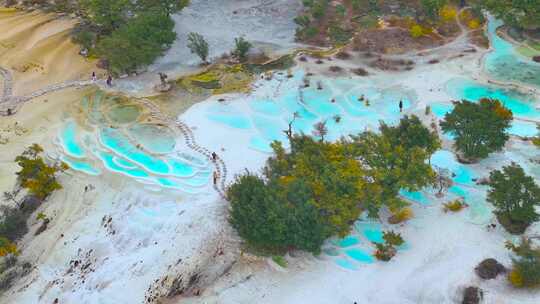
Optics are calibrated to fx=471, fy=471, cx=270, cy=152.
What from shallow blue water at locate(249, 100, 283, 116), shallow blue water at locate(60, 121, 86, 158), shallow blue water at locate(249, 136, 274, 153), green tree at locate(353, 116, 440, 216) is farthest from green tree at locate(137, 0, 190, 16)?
green tree at locate(353, 116, 440, 216)

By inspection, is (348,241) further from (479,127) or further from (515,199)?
(479,127)

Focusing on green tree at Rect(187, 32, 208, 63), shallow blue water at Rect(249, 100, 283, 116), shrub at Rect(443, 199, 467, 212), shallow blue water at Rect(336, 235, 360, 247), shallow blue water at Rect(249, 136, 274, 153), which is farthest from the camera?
green tree at Rect(187, 32, 208, 63)

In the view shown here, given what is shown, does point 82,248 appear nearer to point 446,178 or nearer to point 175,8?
point 446,178

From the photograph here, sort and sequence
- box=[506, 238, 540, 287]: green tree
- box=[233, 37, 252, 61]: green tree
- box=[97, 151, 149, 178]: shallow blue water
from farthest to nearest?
box=[233, 37, 252, 61]: green tree, box=[97, 151, 149, 178]: shallow blue water, box=[506, 238, 540, 287]: green tree

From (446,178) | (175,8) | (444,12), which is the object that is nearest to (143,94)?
(175,8)

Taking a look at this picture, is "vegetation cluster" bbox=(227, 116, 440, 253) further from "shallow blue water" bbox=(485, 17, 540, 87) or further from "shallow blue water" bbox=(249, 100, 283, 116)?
"shallow blue water" bbox=(485, 17, 540, 87)

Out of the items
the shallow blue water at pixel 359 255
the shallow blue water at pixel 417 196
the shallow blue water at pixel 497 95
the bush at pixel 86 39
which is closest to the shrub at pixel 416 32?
the shallow blue water at pixel 497 95
